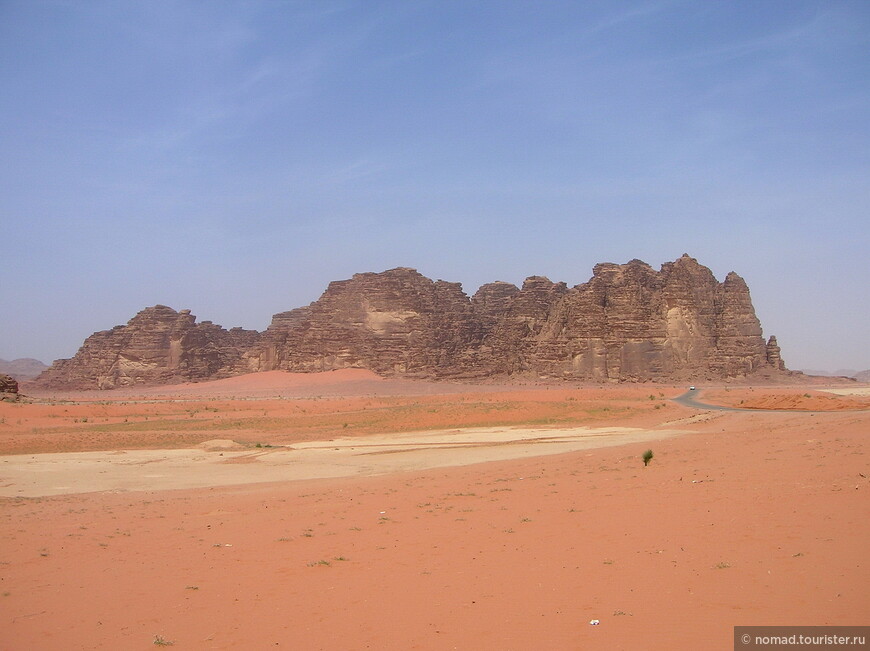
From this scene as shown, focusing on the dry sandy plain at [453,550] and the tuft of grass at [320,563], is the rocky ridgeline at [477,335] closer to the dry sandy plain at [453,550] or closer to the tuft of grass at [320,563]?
the dry sandy plain at [453,550]

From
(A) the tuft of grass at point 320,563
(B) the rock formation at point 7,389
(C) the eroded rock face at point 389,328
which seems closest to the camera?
(A) the tuft of grass at point 320,563

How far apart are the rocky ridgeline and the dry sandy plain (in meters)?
43.9

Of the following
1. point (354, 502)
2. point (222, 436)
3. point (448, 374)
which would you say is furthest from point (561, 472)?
point (448, 374)

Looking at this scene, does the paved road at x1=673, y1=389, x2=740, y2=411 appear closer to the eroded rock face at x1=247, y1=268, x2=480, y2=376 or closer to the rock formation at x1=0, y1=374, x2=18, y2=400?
the eroded rock face at x1=247, y1=268, x2=480, y2=376

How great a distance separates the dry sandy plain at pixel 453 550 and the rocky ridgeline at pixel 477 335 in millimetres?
43914

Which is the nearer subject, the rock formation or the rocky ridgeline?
the rock formation

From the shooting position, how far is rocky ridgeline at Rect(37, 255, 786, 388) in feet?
207

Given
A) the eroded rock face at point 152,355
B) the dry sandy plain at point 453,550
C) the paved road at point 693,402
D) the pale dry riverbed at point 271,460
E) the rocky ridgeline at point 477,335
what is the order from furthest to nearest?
the eroded rock face at point 152,355 < the rocky ridgeline at point 477,335 < the paved road at point 693,402 < the pale dry riverbed at point 271,460 < the dry sandy plain at point 453,550

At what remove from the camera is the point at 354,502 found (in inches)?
518

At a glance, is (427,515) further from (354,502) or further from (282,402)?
(282,402)

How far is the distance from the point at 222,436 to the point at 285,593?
2478cm

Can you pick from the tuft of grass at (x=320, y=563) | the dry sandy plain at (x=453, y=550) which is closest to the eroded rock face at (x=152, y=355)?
the dry sandy plain at (x=453, y=550)

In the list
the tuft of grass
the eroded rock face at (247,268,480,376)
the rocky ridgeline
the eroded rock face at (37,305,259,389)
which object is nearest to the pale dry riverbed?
the tuft of grass

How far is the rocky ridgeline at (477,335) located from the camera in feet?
207
